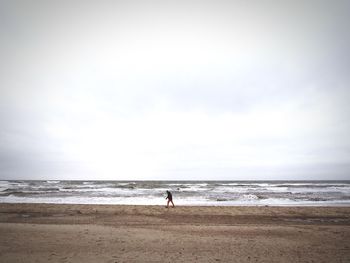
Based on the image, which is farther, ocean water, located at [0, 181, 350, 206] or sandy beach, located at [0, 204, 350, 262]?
ocean water, located at [0, 181, 350, 206]

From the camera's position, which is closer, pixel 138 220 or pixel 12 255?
pixel 12 255

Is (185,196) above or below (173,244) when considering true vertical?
below

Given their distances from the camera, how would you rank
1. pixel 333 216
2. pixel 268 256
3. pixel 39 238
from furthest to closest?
pixel 333 216, pixel 39 238, pixel 268 256

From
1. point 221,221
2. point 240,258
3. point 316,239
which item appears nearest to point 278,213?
point 221,221

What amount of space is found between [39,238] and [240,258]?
683cm

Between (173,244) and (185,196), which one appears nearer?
(173,244)

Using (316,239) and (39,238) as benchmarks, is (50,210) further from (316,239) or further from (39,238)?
(316,239)

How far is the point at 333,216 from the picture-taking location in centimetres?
1491

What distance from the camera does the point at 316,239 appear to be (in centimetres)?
888

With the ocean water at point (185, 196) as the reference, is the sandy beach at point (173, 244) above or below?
above

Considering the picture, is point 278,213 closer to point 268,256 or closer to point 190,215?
point 190,215

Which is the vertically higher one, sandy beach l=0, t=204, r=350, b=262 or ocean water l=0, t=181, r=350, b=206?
sandy beach l=0, t=204, r=350, b=262

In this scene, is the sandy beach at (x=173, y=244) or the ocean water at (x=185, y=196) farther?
the ocean water at (x=185, y=196)

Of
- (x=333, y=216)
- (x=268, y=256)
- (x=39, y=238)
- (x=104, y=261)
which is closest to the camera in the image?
(x=104, y=261)
